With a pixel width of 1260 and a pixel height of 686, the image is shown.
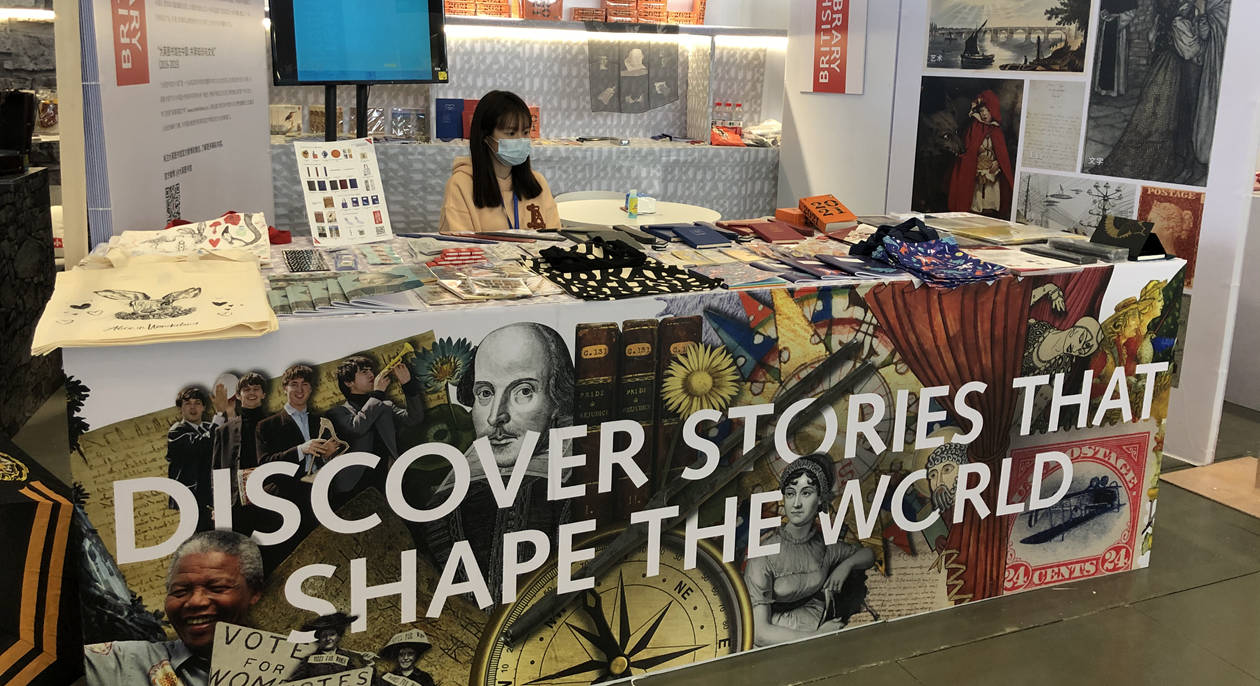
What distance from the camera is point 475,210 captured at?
4184 mm

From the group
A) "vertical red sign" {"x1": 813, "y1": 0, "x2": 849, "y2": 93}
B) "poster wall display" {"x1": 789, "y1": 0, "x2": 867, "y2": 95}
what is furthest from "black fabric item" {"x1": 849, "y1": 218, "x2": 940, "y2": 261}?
"vertical red sign" {"x1": 813, "y1": 0, "x2": 849, "y2": 93}

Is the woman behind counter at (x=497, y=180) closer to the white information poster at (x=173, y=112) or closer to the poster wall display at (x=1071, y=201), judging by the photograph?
the white information poster at (x=173, y=112)

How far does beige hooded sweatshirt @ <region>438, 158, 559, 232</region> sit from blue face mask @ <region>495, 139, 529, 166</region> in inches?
9.1

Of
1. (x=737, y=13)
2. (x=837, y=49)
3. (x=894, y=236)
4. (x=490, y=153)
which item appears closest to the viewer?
(x=894, y=236)

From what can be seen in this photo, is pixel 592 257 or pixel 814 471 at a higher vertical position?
pixel 592 257

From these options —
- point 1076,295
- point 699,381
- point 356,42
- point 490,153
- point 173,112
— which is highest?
point 356,42

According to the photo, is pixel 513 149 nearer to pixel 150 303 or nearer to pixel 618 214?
pixel 618 214

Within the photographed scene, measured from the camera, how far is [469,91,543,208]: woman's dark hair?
3996mm

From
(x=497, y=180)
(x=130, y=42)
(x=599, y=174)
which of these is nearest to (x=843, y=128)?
(x=599, y=174)

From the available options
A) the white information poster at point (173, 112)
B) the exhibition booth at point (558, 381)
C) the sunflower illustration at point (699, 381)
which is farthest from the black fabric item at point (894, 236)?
the white information poster at point (173, 112)

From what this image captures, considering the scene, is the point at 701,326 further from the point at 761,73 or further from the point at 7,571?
the point at 761,73

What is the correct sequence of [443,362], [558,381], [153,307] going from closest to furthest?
[153,307]
[443,362]
[558,381]

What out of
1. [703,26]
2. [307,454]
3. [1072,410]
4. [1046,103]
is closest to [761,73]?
[703,26]

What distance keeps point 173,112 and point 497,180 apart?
1.35m
